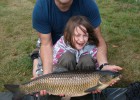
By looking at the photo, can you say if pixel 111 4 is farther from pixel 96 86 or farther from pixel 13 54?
pixel 96 86

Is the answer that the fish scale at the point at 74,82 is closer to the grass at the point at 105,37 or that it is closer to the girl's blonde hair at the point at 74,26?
the girl's blonde hair at the point at 74,26

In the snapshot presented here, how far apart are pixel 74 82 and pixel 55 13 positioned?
3.03 ft

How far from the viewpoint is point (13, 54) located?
5281 millimetres

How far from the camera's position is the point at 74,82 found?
3.22 meters

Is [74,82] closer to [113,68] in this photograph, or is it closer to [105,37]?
[113,68]

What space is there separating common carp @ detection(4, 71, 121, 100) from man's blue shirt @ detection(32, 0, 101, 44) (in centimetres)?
70

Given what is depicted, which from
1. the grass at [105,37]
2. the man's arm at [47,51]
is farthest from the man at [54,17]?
the grass at [105,37]

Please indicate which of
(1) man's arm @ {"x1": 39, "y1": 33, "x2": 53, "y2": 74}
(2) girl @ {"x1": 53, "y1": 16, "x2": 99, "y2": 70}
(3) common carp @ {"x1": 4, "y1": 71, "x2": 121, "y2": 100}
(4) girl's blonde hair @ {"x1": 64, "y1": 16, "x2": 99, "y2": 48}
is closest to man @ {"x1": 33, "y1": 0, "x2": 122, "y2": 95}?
(1) man's arm @ {"x1": 39, "y1": 33, "x2": 53, "y2": 74}

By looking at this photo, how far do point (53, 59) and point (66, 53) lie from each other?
28 cm

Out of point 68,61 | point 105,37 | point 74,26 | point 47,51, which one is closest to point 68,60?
point 68,61

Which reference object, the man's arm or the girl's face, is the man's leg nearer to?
the man's arm

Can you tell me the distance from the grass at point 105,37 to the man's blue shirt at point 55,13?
40.8 inches

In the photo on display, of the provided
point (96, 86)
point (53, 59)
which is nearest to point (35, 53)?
point (53, 59)

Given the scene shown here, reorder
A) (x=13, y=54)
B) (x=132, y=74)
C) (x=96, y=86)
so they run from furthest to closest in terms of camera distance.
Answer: (x=13, y=54) → (x=132, y=74) → (x=96, y=86)
